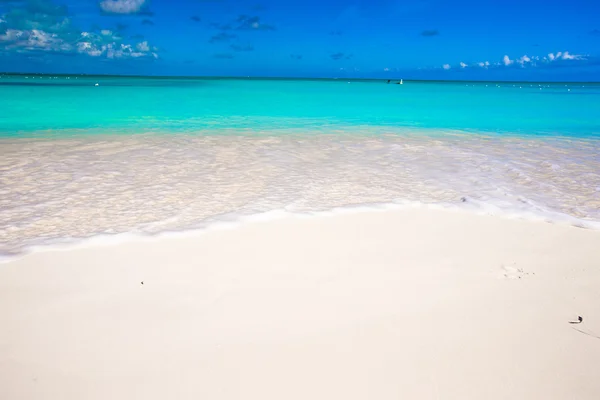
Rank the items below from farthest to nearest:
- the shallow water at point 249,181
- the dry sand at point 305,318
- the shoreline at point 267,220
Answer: the shallow water at point 249,181 < the shoreline at point 267,220 < the dry sand at point 305,318

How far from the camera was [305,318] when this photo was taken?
291 centimetres

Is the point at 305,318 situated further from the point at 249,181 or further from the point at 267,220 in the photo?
the point at 249,181

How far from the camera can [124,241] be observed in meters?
4.11

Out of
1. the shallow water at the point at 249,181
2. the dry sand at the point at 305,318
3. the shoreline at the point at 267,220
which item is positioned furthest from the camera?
the shallow water at the point at 249,181

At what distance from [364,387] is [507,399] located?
30.8 inches

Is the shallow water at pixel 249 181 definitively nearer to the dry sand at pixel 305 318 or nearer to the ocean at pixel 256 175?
the ocean at pixel 256 175

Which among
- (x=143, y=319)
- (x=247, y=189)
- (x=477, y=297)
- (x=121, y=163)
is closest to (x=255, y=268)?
(x=143, y=319)

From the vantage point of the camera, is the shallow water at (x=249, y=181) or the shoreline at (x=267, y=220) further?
the shallow water at (x=249, y=181)

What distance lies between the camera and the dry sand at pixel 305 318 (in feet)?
7.66

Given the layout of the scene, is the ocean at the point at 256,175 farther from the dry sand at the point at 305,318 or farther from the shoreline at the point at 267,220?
the dry sand at the point at 305,318

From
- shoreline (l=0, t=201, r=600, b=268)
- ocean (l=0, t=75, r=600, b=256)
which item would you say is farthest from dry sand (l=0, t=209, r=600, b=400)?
ocean (l=0, t=75, r=600, b=256)

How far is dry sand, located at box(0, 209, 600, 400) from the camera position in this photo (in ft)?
7.66

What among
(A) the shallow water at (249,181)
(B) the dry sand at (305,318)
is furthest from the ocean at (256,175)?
(B) the dry sand at (305,318)

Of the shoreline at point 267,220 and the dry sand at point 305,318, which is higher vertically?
the shoreline at point 267,220
